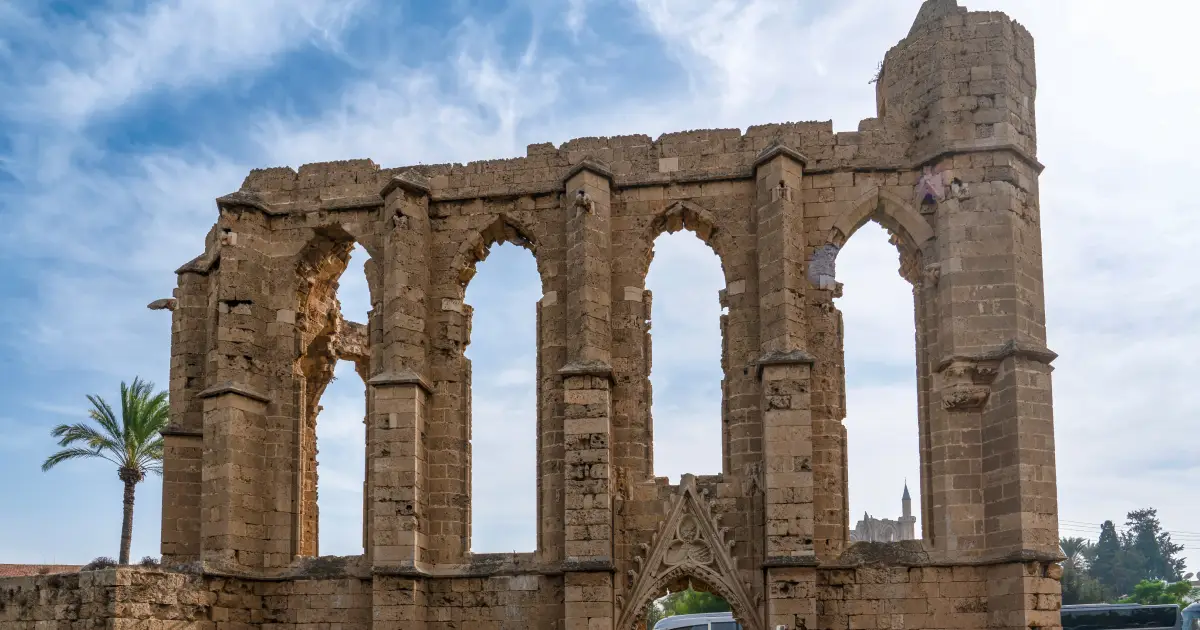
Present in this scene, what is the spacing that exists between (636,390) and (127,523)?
1599 centimetres

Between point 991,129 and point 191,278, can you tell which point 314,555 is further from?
point 991,129

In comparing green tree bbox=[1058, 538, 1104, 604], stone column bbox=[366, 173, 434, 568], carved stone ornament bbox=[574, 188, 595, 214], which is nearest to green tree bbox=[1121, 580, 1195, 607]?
green tree bbox=[1058, 538, 1104, 604]

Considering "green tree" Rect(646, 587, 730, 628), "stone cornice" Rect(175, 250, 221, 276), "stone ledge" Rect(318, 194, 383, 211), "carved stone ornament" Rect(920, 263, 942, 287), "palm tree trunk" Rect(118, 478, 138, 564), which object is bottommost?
"green tree" Rect(646, 587, 730, 628)

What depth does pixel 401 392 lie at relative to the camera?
18.7 meters

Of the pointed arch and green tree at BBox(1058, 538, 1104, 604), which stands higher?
the pointed arch

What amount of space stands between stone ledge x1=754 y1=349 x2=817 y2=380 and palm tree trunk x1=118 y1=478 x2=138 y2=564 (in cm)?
1745

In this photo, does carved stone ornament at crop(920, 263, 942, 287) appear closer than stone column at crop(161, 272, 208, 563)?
Yes

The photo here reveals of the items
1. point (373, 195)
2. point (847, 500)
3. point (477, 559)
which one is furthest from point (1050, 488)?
point (373, 195)

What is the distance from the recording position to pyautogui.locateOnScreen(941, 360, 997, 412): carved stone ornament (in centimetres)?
1753

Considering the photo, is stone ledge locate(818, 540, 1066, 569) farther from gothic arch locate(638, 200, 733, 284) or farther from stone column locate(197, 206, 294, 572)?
stone column locate(197, 206, 294, 572)

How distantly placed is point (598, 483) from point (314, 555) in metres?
5.67

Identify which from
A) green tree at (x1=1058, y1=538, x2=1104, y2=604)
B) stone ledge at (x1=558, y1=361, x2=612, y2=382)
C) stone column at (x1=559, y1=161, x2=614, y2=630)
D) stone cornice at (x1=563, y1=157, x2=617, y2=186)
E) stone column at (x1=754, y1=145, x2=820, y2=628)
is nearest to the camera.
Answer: stone column at (x1=754, y1=145, x2=820, y2=628)

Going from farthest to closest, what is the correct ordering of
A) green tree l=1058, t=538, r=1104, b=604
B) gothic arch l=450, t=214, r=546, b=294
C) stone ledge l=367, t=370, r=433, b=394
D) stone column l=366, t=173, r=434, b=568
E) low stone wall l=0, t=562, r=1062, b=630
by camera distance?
green tree l=1058, t=538, r=1104, b=604 < gothic arch l=450, t=214, r=546, b=294 < stone ledge l=367, t=370, r=433, b=394 < stone column l=366, t=173, r=434, b=568 < low stone wall l=0, t=562, r=1062, b=630

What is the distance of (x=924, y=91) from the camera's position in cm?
1878
